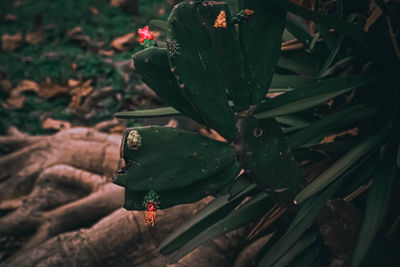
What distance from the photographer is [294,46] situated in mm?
1631

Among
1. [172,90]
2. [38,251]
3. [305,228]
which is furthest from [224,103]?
[38,251]

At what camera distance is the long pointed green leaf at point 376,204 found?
118 centimetres

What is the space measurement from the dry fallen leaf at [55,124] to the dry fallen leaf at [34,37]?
1.08 metres

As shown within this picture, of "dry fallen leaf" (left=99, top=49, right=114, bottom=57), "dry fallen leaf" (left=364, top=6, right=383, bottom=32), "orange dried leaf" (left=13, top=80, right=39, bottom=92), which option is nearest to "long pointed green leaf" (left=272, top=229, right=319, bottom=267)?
"dry fallen leaf" (left=364, top=6, right=383, bottom=32)

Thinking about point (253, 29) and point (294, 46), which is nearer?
point (253, 29)

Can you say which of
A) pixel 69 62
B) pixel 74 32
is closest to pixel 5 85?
pixel 69 62

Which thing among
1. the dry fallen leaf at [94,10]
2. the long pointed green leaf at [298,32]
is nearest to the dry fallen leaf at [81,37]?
the dry fallen leaf at [94,10]

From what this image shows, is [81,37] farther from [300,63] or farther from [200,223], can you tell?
[200,223]

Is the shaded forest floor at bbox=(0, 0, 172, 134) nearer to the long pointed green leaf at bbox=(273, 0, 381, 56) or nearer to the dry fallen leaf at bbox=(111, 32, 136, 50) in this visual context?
the dry fallen leaf at bbox=(111, 32, 136, 50)

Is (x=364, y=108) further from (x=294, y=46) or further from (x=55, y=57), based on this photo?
(x=55, y=57)

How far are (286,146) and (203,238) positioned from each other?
1.41ft

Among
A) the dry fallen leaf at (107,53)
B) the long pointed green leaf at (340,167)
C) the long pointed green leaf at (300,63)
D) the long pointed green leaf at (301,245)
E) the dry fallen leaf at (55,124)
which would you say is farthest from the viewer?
the dry fallen leaf at (107,53)

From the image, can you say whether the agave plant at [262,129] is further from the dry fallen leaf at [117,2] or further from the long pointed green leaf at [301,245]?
the dry fallen leaf at [117,2]

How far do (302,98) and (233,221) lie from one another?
0.49 metres
